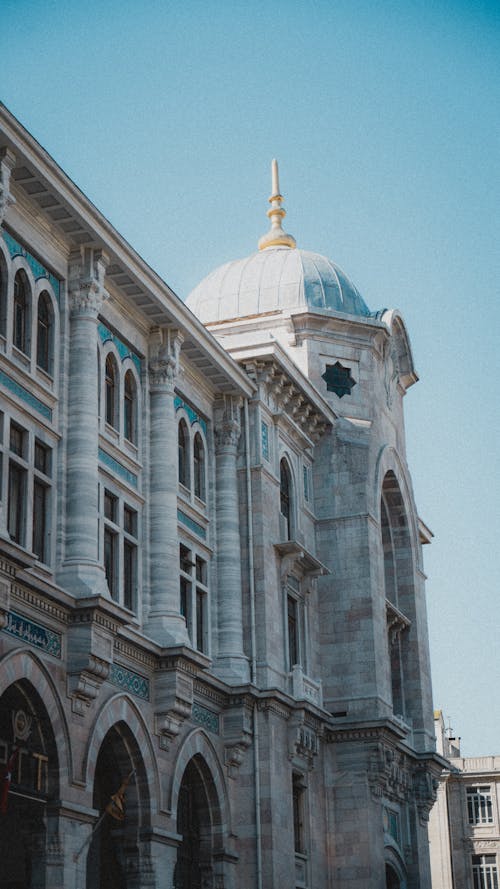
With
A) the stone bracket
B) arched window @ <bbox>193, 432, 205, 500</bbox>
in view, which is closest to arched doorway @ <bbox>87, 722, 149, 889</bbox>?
the stone bracket

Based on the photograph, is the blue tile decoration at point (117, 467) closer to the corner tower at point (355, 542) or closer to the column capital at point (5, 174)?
the column capital at point (5, 174)

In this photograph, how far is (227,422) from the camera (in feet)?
129

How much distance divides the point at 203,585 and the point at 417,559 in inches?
598

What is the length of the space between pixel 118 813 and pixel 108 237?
40.3 feet

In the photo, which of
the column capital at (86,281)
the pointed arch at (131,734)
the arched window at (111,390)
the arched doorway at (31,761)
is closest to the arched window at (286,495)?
the arched window at (111,390)

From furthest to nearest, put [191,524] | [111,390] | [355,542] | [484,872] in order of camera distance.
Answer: [484,872], [355,542], [191,524], [111,390]

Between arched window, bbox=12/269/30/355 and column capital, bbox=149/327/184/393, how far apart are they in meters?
5.86

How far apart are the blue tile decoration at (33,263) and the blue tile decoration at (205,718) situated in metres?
10.4

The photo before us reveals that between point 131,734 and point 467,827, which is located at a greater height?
point 467,827

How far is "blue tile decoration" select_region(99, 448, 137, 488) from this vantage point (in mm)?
32250

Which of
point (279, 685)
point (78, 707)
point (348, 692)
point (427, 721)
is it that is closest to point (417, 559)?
point (427, 721)

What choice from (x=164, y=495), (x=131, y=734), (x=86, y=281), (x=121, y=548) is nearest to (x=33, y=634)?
(x=131, y=734)

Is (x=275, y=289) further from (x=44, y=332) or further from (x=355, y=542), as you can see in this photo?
(x=44, y=332)

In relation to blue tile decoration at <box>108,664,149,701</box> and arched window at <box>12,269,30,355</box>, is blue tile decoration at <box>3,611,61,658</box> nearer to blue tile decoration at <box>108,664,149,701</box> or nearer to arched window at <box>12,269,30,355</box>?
blue tile decoration at <box>108,664,149,701</box>
